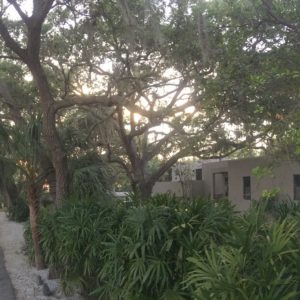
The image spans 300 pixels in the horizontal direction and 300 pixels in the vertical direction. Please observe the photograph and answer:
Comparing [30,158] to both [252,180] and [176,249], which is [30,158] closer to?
[176,249]

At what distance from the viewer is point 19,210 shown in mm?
24078

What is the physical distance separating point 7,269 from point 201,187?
20054 millimetres

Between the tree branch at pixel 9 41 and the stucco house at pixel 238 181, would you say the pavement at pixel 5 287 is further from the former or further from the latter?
the tree branch at pixel 9 41

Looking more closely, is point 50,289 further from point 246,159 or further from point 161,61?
point 246,159

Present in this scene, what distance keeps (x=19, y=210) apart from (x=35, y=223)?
1221cm

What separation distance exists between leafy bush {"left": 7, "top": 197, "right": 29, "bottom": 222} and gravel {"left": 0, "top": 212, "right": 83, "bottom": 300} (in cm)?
145

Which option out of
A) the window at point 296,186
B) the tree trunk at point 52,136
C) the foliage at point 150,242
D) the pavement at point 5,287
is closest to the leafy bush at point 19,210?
the pavement at point 5,287

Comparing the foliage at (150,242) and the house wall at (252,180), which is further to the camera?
the house wall at (252,180)

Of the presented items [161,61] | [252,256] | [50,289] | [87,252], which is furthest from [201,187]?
[252,256]

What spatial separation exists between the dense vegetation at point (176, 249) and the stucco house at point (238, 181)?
Result: 9.42 feet

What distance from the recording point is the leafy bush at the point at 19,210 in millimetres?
24047

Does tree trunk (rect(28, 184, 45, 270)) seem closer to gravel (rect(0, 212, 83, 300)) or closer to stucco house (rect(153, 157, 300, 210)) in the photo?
gravel (rect(0, 212, 83, 300))

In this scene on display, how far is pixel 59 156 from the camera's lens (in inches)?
468

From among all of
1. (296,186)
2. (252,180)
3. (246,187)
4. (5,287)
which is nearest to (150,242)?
(5,287)
